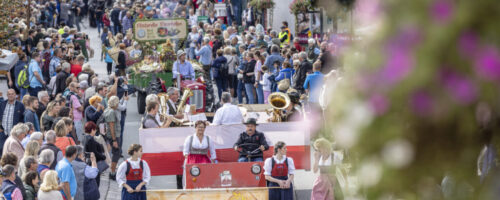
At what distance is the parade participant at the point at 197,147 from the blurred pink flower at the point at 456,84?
10.0m

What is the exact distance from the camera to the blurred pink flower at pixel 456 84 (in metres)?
1.35

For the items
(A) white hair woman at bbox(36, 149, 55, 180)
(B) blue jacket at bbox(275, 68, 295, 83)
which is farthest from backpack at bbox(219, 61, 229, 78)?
(A) white hair woman at bbox(36, 149, 55, 180)

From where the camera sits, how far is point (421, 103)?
1361 millimetres

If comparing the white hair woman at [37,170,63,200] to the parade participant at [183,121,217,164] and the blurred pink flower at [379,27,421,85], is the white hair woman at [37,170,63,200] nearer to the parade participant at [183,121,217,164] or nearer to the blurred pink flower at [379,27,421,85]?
the parade participant at [183,121,217,164]

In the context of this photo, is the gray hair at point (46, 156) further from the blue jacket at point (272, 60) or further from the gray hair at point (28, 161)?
the blue jacket at point (272, 60)

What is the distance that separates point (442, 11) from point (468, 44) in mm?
76

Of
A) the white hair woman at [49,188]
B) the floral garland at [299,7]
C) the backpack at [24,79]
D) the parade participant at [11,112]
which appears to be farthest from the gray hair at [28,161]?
the floral garland at [299,7]

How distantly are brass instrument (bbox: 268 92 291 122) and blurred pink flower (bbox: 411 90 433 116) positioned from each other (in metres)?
11.5

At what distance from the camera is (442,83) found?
4.44ft

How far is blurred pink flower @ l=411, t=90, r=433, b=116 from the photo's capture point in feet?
4.44

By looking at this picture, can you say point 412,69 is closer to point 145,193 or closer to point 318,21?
point 145,193

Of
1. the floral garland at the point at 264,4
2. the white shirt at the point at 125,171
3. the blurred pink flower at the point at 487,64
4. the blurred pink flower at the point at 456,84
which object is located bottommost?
the white shirt at the point at 125,171

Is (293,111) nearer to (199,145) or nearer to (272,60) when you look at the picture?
(199,145)

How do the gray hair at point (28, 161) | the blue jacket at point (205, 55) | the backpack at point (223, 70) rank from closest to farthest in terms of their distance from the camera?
the gray hair at point (28, 161)
the backpack at point (223, 70)
the blue jacket at point (205, 55)
